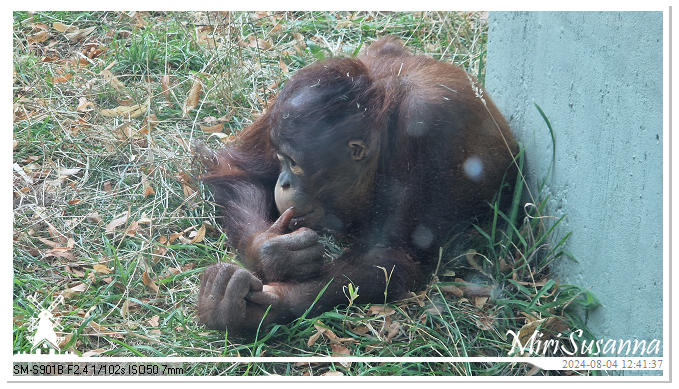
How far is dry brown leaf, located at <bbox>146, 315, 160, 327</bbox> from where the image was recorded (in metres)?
2.67

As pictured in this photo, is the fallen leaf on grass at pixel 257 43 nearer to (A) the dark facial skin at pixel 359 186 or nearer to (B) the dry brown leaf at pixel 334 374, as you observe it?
(A) the dark facial skin at pixel 359 186

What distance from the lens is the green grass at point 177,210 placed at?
8.65 feet

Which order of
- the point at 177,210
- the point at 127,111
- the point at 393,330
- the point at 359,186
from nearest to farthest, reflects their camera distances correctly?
the point at 393,330 → the point at 359,186 → the point at 177,210 → the point at 127,111

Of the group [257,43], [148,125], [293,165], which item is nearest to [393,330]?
[293,165]

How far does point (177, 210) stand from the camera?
324 cm

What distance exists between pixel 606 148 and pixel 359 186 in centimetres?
92

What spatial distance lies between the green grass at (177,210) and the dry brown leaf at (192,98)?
0.08ft

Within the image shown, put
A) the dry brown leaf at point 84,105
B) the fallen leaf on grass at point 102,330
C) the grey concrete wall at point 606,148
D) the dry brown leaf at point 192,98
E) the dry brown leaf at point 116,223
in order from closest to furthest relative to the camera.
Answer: the grey concrete wall at point 606,148 < the fallen leaf on grass at point 102,330 < the dry brown leaf at point 116,223 < the dry brown leaf at point 84,105 < the dry brown leaf at point 192,98

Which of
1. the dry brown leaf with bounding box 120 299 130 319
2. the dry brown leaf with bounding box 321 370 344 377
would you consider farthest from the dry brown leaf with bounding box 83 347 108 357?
the dry brown leaf with bounding box 321 370 344 377

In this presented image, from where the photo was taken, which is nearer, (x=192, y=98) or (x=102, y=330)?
(x=102, y=330)

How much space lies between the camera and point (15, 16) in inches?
106

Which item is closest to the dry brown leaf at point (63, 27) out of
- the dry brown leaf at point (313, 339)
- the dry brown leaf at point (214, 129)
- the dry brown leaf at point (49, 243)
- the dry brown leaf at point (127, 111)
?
the dry brown leaf at point (127, 111)

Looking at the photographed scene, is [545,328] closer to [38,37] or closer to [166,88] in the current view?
[166,88]

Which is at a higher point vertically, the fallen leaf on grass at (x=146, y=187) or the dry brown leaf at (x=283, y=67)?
the dry brown leaf at (x=283, y=67)
